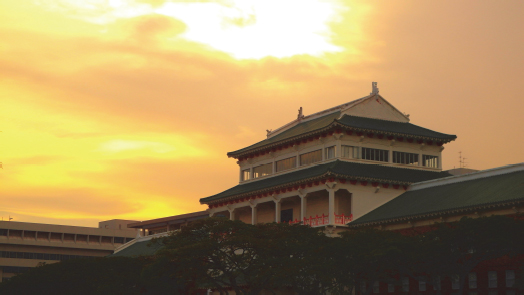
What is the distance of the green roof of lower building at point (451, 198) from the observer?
63.0m

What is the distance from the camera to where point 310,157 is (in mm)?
87375

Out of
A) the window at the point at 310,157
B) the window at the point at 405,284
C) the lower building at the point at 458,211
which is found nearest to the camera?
the lower building at the point at 458,211

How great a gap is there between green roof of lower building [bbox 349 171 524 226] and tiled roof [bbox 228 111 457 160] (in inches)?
333

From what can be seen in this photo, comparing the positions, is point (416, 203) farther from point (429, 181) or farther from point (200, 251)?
point (200, 251)

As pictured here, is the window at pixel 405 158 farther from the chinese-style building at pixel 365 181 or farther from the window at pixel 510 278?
the window at pixel 510 278

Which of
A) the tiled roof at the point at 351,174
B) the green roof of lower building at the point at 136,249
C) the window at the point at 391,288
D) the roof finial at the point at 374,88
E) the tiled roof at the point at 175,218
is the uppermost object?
the roof finial at the point at 374,88

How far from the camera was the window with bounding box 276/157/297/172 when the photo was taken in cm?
9006

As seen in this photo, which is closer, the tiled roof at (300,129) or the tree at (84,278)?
the tree at (84,278)

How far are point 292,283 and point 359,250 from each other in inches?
252

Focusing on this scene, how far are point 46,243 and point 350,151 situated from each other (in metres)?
96.6

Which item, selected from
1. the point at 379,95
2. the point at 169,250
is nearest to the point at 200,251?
the point at 169,250

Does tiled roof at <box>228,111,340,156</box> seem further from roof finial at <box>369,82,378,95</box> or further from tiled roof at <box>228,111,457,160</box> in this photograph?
roof finial at <box>369,82,378,95</box>

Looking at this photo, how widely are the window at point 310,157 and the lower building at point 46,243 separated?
85001 millimetres

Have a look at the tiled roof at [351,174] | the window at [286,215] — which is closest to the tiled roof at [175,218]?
the window at [286,215]
